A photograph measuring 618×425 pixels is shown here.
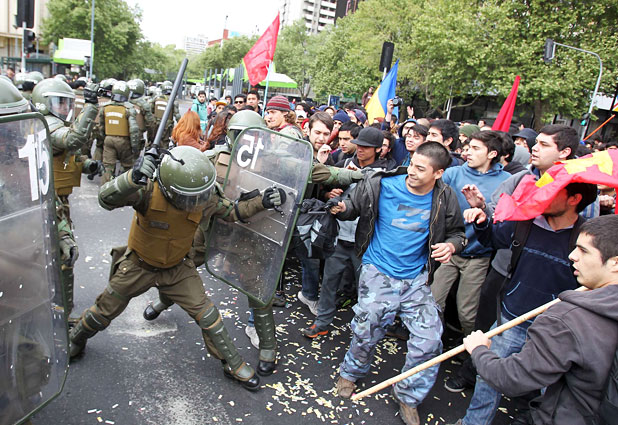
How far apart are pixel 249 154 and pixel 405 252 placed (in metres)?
1.36

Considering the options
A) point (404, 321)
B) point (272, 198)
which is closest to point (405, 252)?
point (404, 321)

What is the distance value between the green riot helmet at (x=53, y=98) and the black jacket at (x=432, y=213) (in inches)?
117

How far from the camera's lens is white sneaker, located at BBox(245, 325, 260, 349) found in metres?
3.91

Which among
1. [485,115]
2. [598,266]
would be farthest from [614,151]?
[485,115]

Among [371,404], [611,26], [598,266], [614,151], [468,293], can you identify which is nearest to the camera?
[598,266]

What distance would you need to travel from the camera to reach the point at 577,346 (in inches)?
71.4

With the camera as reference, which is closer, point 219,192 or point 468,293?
point 219,192

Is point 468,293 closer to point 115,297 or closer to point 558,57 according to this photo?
point 115,297

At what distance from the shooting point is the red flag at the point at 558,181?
2521 millimetres

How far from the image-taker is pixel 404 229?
3.30m

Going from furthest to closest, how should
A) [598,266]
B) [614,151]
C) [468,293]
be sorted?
1. [468,293]
2. [614,151]
3. [598,266]

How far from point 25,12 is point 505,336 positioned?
47.5 feet

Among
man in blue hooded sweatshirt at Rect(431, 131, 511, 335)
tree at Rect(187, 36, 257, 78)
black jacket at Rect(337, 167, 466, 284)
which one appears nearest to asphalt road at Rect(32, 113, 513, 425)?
man in blue hooded sweatshirt at Rect(431, 131, 511, 335)

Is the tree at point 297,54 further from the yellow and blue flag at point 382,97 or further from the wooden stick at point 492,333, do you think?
the wooden stick at point 492,333
